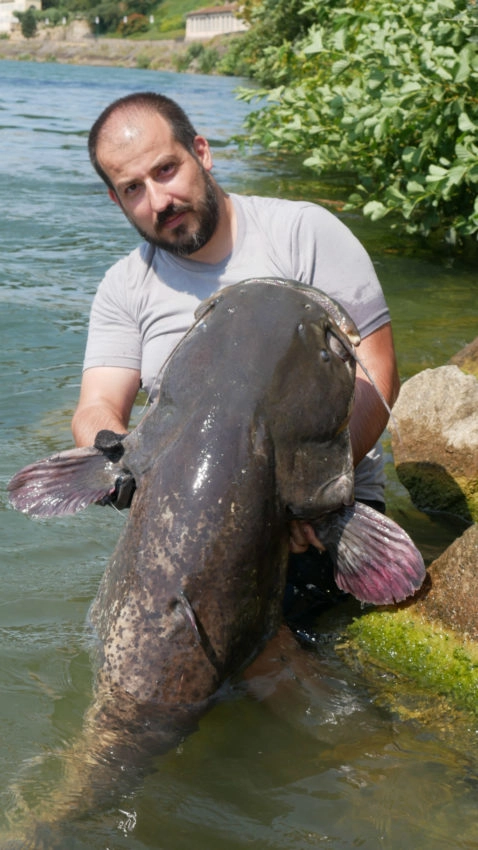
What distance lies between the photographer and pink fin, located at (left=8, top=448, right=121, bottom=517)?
2949mm

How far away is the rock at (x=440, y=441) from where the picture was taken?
4922mm

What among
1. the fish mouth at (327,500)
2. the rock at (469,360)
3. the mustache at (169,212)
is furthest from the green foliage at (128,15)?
the fish mouth at (327,500)

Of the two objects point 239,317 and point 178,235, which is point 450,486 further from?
point 239,317

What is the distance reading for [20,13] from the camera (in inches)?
5113

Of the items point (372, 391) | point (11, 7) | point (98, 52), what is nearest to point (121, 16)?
point (11, 7)

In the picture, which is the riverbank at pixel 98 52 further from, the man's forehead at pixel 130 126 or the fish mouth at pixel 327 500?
the fish mouth at pixel 327 500

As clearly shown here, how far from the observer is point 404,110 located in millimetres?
7852

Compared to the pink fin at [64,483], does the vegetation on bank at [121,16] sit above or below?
above

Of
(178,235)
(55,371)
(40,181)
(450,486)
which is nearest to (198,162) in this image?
(178,235)

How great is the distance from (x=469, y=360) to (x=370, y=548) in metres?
3.34

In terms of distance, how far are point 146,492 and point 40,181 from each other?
42.9ft

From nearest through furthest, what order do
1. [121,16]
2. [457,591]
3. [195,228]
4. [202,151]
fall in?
[457,591] < [195,228] < [202,151] < [121,16]

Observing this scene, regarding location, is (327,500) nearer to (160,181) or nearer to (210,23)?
(160,181)

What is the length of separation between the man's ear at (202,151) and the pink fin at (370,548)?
1669 mm
